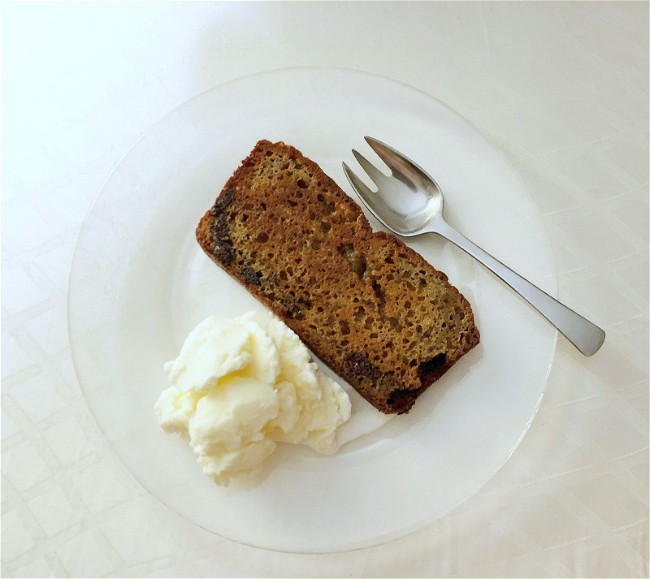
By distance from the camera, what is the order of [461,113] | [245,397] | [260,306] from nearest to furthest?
[245,397]
[260,306]
[461,113]

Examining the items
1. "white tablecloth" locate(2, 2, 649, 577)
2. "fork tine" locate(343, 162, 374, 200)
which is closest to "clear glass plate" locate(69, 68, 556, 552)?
"fork tine" locate(343, 162, 374, 200)

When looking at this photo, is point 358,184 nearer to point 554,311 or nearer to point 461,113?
point 461,113

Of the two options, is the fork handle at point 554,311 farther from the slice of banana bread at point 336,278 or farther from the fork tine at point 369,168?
the fork tine at point 369,168

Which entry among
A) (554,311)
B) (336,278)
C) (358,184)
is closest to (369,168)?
(358,184)

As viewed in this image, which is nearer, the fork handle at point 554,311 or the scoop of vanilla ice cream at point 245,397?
the scoop of vanilla ice cream at point 245,397

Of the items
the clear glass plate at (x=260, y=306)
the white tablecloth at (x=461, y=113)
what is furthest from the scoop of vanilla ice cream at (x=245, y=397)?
the white tablecloth at (x=461, y=113)

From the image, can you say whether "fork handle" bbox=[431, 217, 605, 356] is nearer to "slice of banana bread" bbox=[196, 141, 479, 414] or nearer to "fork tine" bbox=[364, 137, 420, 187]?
"slice of banana bread" bbox=[196, 141, 479, 414]
